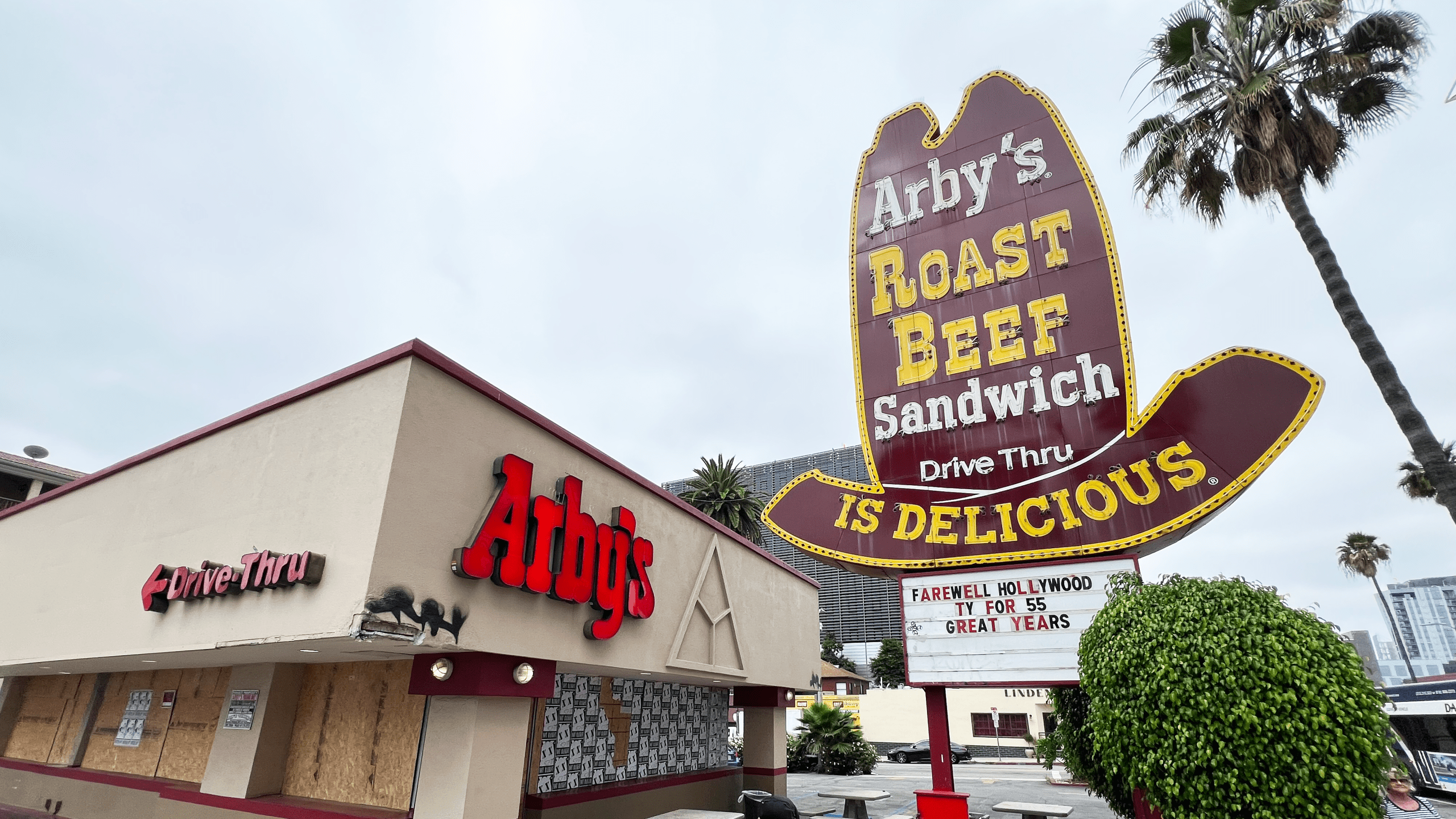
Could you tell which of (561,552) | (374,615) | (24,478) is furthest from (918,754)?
(24,478)

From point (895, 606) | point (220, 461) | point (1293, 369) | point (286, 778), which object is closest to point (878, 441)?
point (1293, 369)

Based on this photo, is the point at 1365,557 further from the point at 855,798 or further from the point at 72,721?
the point at 72,721

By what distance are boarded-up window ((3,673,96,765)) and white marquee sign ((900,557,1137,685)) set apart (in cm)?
2019

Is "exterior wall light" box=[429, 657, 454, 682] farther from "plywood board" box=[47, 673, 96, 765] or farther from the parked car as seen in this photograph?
the parked car

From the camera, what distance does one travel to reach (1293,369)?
1012 cm

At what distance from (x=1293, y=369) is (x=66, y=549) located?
21.3m

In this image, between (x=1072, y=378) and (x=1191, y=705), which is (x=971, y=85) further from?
(x=1191, y=705)

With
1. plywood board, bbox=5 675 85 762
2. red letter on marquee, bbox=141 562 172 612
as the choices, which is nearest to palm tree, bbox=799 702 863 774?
plywood board, bbox=5 675 85 762

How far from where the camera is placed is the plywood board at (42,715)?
59.0 ft

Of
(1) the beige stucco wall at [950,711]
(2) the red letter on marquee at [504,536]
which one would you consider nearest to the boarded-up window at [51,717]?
(2) the red letter on marquee at [504,536]

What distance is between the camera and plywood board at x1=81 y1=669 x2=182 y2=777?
49.8 ft

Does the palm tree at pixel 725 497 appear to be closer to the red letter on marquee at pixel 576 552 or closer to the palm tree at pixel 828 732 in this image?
the palm tree at pixel 828 732

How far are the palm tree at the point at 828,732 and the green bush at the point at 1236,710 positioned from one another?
79.0ft

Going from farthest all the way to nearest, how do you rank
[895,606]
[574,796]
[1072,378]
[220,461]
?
[895,606] < [574,796] < [1072,378] < [220,461]
